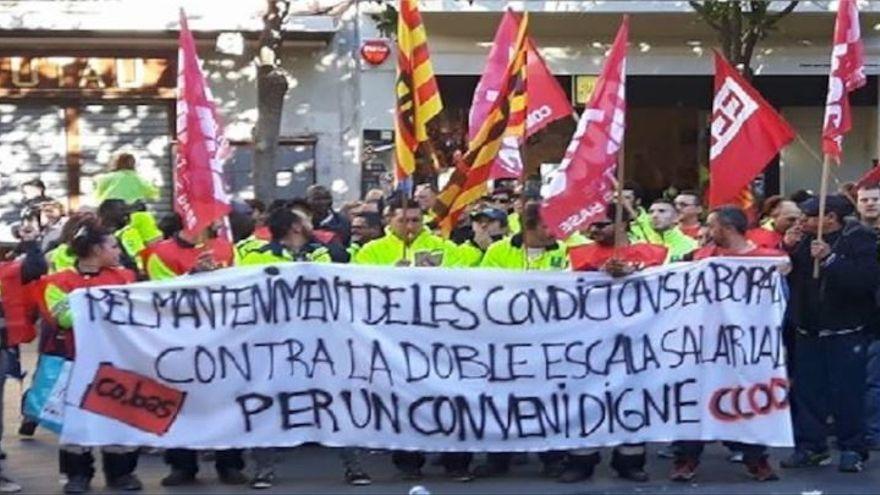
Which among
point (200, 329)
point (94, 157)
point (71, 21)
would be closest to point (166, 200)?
point (94, 157)

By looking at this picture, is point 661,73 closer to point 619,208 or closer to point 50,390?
point 619,208

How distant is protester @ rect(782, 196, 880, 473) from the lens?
10.5 m

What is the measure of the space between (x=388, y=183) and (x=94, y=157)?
3.86m

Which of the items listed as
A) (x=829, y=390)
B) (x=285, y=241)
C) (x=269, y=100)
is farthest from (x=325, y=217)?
(x=829, y=390)

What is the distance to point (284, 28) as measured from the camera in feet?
68.3

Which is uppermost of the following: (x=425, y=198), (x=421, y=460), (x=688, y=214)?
(x=425, y=198)

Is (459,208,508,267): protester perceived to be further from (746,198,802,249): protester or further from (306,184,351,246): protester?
(746,198,802,249): protester

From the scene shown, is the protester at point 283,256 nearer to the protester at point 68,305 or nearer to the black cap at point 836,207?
the protester at point 68,305

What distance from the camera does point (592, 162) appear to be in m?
10.2

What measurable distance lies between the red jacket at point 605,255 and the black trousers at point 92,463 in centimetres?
297

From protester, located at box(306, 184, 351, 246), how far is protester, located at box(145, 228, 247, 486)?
2380mm

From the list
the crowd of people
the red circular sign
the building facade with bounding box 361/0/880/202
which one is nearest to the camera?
the crowd of people

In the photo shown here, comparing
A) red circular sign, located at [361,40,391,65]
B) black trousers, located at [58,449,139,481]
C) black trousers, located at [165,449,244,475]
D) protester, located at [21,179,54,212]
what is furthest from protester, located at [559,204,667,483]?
red circular sign, located at [361,40,391,65]

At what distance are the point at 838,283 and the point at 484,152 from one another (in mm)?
2409
